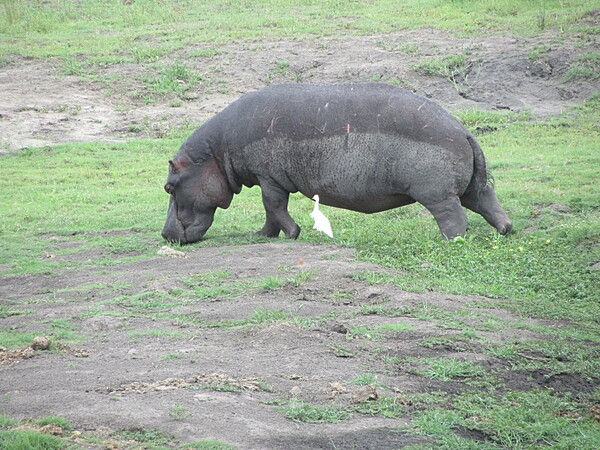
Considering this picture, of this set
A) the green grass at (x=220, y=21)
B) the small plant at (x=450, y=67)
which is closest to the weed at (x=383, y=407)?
the small plant at (x=450, y=67)

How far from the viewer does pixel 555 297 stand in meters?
8.41

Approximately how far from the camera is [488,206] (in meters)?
10.8

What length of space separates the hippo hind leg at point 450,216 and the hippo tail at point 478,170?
35 centimetres

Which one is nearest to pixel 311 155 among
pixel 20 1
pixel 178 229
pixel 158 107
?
pixel 178 229

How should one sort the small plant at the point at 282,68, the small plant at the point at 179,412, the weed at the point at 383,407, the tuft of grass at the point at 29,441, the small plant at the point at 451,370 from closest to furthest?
the tuft of grass at the point at 29,441 → the small plant at the point at 179,412 → the weed at the point at 383,407 → the small plant at the point at 451,370 → the small plant at the point at 282,68

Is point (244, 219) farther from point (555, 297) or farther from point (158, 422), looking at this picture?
point (158, 422)

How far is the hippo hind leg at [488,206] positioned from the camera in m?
10.7

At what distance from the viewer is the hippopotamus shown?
10266mm

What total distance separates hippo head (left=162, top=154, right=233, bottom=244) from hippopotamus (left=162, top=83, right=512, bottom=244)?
0.01 meters

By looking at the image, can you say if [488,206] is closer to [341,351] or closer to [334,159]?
[334,159]

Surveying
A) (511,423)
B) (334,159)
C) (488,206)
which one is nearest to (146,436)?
(511,423)

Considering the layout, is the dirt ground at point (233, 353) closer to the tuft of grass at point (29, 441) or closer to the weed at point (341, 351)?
the weed at point (341, 351)

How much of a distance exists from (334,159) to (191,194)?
1.86 meters

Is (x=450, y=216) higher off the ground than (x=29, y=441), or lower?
lower
